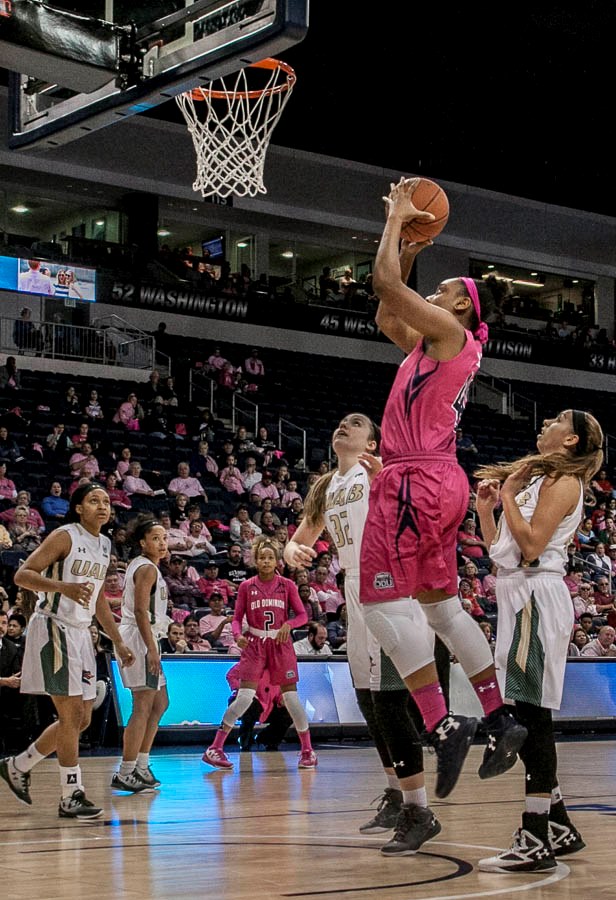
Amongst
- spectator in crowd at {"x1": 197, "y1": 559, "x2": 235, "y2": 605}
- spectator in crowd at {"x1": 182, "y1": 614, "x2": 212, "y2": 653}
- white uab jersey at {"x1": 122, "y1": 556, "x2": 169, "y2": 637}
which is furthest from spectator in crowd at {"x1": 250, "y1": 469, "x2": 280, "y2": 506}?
white uab jersey at {"x1": 122, "y1": 556, "x2": 169, "y2": 637}

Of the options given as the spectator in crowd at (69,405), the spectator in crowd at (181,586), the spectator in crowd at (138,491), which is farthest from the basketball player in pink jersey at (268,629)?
the spectator in crowd at (69,405)

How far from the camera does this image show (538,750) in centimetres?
495

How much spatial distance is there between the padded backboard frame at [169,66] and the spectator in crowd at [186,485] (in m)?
9.76

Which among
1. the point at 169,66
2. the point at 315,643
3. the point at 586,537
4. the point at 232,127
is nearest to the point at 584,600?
the point at 586,537

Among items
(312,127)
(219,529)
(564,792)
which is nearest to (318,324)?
(312,127)

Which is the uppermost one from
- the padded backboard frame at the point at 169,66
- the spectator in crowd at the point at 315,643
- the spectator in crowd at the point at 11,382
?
the padded backboard frame at the point at 169,66

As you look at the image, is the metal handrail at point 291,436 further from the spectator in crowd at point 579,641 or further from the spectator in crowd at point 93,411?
the spectator in crowd at point 579,641

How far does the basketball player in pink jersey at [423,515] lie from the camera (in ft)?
15.7

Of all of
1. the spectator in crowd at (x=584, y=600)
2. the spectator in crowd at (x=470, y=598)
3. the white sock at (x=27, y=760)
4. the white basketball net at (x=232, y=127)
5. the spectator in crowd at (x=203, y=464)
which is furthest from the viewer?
the spectator in crowd at (x=203, y=464)

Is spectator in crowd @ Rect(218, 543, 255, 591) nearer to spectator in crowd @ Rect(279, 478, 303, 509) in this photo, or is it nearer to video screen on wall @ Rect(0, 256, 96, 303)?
spectator in crowd @ Rect(279, 478, 303, 509)

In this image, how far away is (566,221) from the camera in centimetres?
3186

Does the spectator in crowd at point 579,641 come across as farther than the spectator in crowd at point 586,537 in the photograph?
No

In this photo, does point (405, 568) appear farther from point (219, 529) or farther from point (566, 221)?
point (566, 221)

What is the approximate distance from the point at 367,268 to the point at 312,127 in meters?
10.8
